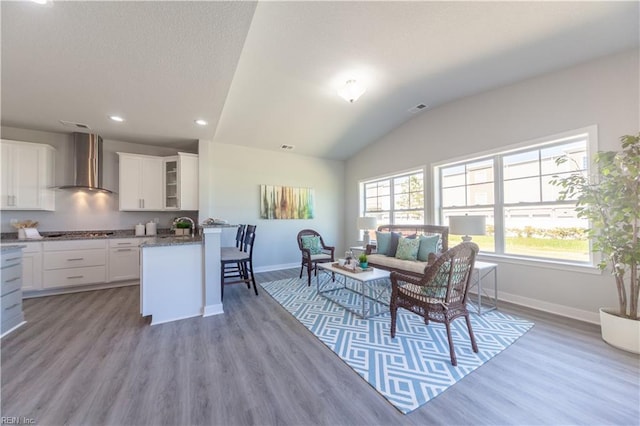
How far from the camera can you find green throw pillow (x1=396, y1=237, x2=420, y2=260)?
368 centimetres

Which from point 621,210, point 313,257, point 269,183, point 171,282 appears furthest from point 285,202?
point 621,210

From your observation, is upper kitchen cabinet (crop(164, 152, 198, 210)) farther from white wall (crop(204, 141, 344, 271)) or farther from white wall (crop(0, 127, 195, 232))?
white wall (crop(0, 127, 195, 232))

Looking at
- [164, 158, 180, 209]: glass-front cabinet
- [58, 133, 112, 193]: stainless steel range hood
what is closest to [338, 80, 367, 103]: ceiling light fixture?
[164, 158, 180, 209]: glass-front cabinet

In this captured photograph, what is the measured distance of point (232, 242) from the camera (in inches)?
187

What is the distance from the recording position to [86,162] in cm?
385

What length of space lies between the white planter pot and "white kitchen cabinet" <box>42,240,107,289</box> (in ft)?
21.2

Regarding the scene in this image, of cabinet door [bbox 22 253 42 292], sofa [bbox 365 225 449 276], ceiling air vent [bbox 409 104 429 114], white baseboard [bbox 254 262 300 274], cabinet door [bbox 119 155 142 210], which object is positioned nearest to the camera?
cabinet door [bbox 22 253 42 292]

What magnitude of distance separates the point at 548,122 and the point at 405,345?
10.8 ft

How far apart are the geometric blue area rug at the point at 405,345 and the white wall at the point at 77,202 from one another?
3.77 m

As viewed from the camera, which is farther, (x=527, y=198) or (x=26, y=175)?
(x=26, y=175)

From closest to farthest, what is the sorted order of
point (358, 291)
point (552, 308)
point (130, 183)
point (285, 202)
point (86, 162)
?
point (552, 308)
point (358, 291)
point (86, 162)
point (130, 183)
point (285, 202)

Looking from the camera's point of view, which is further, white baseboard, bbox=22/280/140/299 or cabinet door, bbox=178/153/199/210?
cabinet door, bbox=178/153/199/210

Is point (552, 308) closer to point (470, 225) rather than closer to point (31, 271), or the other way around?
point (470, 225)

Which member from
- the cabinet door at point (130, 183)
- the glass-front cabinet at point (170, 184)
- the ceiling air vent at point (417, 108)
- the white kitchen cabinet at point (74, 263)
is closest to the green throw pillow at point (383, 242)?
the ceiling air vent at point (417, 108)
